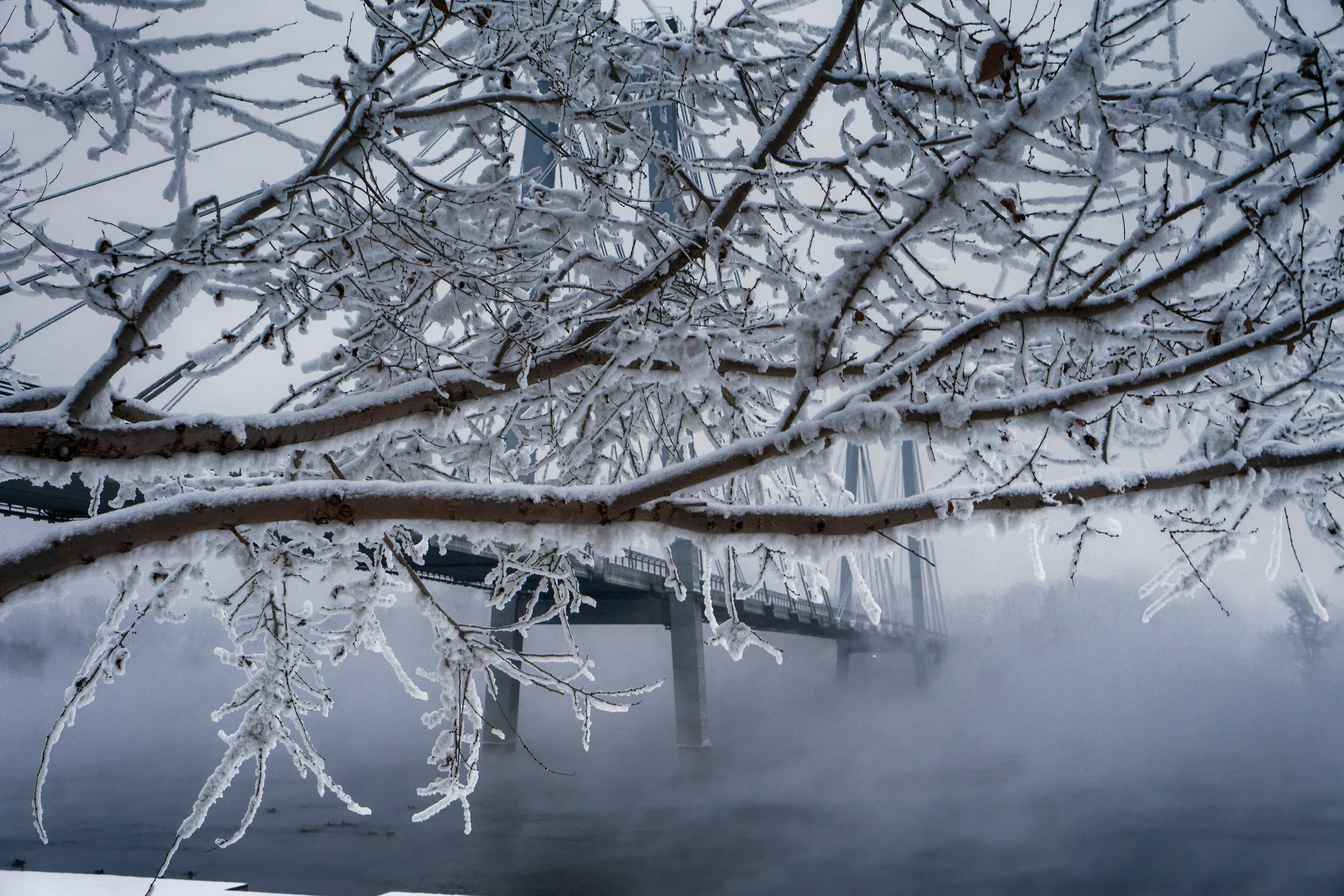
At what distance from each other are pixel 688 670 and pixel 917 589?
60.9 feet

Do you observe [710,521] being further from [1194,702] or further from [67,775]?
[1194,702]

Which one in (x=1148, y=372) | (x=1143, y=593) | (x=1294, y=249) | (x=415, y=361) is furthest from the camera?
(x=415, y=361)

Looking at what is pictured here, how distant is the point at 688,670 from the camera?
21.2m

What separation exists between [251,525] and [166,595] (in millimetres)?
1324

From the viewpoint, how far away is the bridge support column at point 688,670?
830 inches

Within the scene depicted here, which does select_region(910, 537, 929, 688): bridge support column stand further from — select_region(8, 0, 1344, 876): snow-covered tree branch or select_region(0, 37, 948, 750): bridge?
select_region(8, 0, 1344, 876): snow-covered tree branch

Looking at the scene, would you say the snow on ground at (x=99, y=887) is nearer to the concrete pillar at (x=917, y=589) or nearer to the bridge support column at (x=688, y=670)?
the bridge support column at (x=688, y=670)

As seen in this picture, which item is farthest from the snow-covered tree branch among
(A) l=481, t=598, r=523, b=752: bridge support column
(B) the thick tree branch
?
(A) l=481, t=598, r=523, b=752: bridge support column

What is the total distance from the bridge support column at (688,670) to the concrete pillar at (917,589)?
1630 centimetres

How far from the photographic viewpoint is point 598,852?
12.7 m

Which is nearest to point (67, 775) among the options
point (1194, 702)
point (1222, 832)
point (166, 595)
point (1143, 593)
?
point (166, 595)

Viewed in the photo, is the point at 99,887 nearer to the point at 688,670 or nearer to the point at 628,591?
the point at 628,591

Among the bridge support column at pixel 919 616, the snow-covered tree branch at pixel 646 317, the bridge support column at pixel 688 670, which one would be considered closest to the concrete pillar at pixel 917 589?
the bridge support column at pixel 919 616

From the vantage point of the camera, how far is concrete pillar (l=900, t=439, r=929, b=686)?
1355 inches
